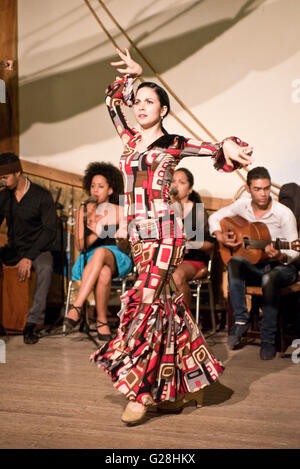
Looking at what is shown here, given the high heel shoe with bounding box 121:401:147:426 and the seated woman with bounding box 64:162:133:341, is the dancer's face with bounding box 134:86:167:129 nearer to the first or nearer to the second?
the high heel shoe with bounding box 121:401:147:426

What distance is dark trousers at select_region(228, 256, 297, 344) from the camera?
3.73m

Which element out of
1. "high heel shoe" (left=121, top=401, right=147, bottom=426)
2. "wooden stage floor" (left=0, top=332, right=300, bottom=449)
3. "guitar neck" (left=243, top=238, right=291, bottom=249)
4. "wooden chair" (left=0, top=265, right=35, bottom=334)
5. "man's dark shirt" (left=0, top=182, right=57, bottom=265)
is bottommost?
"wooden stage floor" (left=0, top=332, right=300, bottom=449)

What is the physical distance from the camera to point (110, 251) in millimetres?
4297

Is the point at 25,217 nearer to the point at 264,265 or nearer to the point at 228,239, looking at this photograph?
the point at 228,239

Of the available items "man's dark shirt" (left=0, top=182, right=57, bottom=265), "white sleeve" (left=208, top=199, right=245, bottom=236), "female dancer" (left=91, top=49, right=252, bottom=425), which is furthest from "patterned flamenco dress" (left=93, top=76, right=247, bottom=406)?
"man's dark shirt" (left=0, top=182, right=57, bottom=265)

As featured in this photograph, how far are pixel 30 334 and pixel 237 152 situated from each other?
2547 mm

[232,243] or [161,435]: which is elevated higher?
[232,243]

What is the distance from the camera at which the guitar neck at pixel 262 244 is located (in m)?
3.88

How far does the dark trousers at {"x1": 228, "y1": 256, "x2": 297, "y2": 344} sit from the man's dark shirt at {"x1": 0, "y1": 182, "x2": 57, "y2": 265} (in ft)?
5.24

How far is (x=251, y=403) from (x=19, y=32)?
14.6 feet

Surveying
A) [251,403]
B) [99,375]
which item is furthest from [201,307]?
[251,403]

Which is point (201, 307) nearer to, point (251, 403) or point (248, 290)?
point (248, 290)

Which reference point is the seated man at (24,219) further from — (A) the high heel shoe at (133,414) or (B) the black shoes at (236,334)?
(A) the high heel shoe at (133,414)

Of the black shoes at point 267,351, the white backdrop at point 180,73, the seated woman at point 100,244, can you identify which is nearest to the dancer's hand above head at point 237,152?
the black shoes at point 267,351
